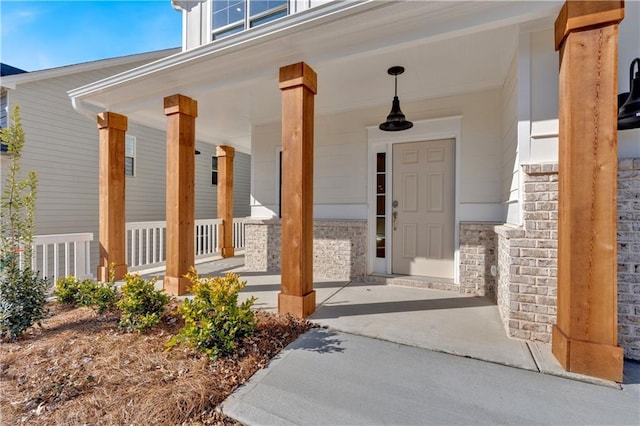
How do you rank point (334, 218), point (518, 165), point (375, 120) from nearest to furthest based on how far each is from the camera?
point (518, 165) → point (375, 120) → point (334, 218)

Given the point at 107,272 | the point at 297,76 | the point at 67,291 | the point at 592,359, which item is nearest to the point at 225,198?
the point at 107,272

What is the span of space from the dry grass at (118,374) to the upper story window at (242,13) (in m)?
4.37

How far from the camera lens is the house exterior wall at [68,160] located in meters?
6.28

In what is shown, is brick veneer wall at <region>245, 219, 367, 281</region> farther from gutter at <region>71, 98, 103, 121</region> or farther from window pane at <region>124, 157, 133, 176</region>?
window pane at <region>124, 157, 133, 176</region>

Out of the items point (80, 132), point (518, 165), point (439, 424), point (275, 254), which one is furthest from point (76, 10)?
point (439, 424)

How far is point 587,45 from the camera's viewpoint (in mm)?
1953

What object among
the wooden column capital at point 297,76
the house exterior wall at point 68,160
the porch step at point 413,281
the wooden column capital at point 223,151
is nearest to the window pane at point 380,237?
the porch step at point 413,281

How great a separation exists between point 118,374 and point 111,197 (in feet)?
10.4

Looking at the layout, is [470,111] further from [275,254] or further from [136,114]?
[136,114]

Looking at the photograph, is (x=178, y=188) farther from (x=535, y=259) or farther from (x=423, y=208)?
(x=535, y=259)

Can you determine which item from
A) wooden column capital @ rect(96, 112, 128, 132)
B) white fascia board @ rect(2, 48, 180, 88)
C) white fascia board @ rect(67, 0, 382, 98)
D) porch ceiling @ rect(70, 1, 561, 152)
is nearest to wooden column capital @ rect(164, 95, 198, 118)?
porch ceiling @ rect(70, 1, 561, 152)

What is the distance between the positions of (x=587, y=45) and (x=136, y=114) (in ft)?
18.4

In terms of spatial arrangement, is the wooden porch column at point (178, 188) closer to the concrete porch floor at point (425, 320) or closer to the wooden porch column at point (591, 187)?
the concrete porch floor at point (425, 320)

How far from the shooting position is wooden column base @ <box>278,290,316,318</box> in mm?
2963
